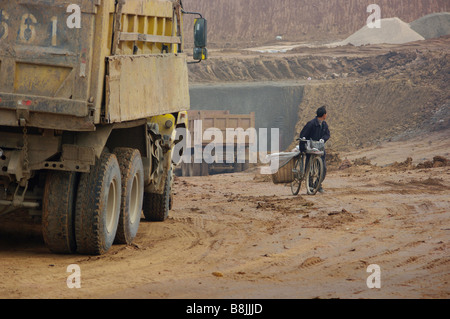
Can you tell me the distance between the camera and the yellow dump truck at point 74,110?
24.0 ft

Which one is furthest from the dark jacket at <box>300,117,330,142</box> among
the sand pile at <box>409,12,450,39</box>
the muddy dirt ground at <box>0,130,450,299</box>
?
the sand pile at <box>409,12,450,39</box>

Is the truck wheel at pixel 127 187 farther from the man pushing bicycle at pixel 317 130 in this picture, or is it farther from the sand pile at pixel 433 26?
the sand pile at pixel 433 26

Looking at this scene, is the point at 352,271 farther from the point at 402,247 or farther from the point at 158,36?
the point at 158,36

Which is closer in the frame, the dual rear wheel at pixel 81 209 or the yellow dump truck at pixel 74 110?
the yellow dump truck at pixel 74 110

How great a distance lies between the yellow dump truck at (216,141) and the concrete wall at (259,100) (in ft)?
33.6

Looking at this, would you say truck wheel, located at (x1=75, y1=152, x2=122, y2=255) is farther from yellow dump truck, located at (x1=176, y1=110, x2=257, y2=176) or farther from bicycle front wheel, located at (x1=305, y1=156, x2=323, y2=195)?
yellow dump truck, located at (x1=176, y1=110, x2=257, y2=176)

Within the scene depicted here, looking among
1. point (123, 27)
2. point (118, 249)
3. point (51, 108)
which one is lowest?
point (118, 249)

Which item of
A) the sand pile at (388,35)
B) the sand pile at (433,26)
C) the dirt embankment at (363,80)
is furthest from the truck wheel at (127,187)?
the sand pile at (433,26)

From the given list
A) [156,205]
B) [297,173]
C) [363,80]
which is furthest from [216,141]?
[363,80]

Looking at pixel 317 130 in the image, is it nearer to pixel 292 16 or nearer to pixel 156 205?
pixel 156 205
